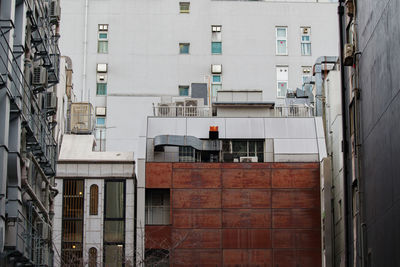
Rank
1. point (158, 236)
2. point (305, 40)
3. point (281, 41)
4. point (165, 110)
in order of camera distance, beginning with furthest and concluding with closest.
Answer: point (305, 40) → point (281, 41) → point (165, 110) → point (158, 236)

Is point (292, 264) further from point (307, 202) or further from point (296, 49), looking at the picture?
point (296, 49)

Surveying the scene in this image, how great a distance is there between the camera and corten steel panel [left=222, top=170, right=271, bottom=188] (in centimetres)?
6181

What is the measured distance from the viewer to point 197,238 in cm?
6044

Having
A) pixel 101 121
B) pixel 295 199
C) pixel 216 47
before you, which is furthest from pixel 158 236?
pixel 216 47

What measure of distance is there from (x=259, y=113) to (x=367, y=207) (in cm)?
2625

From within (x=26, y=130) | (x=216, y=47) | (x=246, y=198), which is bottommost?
(x=246, y=198)

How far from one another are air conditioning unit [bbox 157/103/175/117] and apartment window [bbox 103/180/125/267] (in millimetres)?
7505

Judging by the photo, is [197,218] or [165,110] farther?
[165,110]

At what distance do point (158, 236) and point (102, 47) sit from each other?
30678 millimetres

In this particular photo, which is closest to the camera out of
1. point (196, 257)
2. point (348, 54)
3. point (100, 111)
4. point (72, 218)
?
point (348, 54)

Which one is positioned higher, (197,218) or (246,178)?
(246,178)

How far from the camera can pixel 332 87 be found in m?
62.8

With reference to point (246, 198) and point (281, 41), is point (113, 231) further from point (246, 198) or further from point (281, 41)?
point (281, 41)

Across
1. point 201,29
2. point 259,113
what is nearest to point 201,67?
point 201,29
